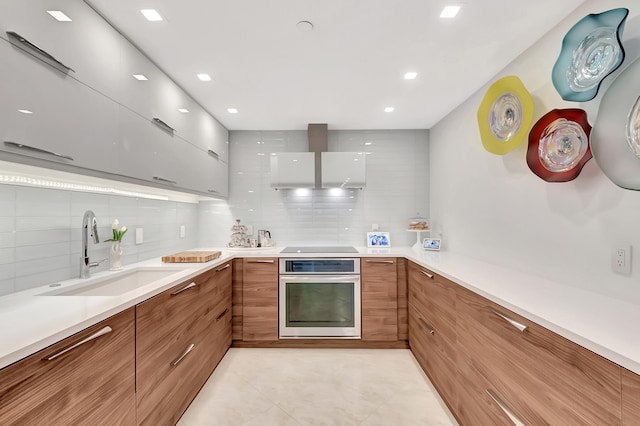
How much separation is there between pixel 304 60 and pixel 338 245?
6.95 feet

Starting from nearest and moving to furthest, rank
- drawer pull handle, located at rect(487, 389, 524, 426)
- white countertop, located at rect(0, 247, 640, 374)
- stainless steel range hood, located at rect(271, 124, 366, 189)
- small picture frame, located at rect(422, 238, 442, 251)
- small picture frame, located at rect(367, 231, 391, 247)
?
white countertop, located at rect(0, 247, 640, 374) → drawer pull handle, located at rect(487, 389, 524, 426) → small picture frame, located at rect(422, 238, 442, 251) → stainless steel range hood, located at rect(271, 124, 366, 189) → small picture frame, located at rect(367, 231, 391, 247)

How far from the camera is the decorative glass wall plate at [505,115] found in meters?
1.72

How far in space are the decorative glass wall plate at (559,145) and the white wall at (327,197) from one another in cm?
183

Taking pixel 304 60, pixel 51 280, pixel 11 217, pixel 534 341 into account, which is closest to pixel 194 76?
pixel 304 60

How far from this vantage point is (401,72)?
210 centimetres

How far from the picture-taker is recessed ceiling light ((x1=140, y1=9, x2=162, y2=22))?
1.48m

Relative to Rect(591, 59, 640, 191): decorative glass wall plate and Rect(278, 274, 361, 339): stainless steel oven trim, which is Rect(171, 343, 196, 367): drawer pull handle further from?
Rect(591, 59, 640, 191): decorative glass wall plate

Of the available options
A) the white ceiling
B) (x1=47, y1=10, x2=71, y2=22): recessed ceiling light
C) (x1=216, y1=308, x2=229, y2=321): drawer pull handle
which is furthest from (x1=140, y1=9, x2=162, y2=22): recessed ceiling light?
(x1=216, y1=308, x2=229, y2=321): drawer pull handle

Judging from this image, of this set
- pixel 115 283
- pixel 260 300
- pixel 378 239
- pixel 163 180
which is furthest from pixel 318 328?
pixel 163 180

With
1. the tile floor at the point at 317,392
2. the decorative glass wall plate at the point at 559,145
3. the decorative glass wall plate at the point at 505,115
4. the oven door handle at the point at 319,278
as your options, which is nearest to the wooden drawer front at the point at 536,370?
the tile floor at the point at 317,392

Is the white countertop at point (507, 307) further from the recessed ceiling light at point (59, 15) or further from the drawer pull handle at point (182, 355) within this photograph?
the recessed ceiling light at point (59, 15)

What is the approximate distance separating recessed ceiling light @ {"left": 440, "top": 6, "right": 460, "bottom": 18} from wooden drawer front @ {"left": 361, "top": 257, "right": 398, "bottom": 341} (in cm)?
197

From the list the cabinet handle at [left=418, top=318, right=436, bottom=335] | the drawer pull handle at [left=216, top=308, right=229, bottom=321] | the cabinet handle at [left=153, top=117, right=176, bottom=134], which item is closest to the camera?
the cabinet handle at [left=153, top=117, right=176, bottom=134]

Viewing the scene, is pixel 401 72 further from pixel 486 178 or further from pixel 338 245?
pixel 338 245
